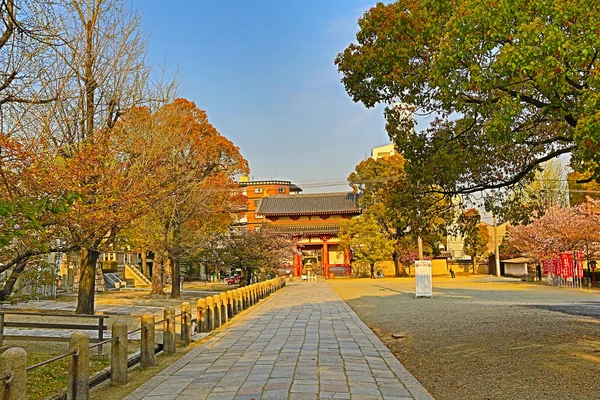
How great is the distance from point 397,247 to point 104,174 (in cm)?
3497

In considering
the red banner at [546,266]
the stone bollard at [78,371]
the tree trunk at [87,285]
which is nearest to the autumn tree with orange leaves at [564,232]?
the red banner at [546,266]

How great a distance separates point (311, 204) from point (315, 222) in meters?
2.09

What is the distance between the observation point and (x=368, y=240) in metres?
40.2

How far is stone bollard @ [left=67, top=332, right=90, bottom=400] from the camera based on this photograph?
5.22 meters

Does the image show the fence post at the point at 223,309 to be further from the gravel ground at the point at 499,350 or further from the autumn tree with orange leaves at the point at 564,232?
the autumn tree with orange leaves at the point at 564,232

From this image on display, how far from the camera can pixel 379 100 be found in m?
8.97

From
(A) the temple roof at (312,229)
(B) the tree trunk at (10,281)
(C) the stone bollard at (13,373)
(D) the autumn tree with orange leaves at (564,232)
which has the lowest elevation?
(C) the stone bollard at (13,373)

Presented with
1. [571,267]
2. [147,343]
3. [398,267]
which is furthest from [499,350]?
[398,267]

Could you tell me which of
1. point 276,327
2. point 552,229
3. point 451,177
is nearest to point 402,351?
point 451,177

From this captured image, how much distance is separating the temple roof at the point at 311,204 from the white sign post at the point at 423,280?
24.8 m

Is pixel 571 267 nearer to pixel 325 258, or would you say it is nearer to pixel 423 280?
pixel 423 280

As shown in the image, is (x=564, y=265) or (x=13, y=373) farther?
(x=564, y=265)

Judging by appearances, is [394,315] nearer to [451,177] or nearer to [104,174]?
[451,177]

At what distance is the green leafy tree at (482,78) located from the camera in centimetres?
592
